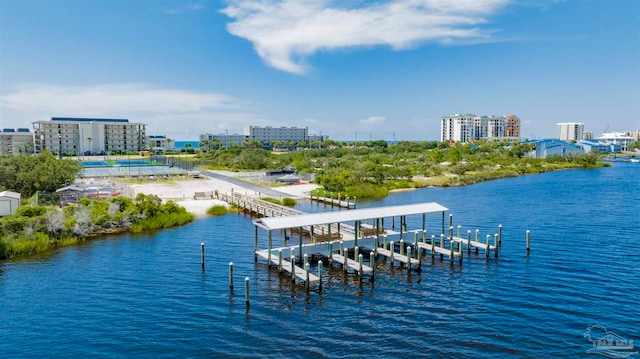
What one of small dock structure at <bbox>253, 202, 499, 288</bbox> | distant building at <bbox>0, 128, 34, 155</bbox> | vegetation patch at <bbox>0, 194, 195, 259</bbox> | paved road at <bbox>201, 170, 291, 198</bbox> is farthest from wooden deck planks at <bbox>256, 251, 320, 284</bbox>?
distant building at <bbox>0, 128, 34, 155</bbox>

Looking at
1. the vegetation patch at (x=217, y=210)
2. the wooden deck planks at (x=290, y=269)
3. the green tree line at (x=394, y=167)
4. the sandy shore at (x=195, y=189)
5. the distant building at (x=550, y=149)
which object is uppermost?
the distant building at (x=550, y=149)

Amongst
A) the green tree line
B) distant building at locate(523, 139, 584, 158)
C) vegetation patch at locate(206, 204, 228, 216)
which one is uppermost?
distant building at locate(523, 139, 584, 158)

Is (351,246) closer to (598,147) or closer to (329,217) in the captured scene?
(329,217)

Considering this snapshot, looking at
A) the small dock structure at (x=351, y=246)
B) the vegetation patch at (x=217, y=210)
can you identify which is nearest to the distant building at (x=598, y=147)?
the vegetation patch at (x=217, y=210)

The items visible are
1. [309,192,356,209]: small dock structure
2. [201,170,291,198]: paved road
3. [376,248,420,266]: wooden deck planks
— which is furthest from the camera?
[201,170,291,198]: paved road

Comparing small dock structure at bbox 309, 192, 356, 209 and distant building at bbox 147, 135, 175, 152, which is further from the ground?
distant building at bbox 147, 135, 175, 152

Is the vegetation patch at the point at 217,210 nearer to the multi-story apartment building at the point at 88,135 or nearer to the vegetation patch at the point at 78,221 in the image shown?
the vegetation patch at the point at 78,221

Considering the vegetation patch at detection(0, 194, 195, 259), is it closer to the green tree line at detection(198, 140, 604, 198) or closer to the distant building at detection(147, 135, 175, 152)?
the green tree line at detection(198, 140, 604, 198)

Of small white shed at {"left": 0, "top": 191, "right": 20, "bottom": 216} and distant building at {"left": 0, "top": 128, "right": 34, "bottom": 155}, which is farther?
distant building at {"left": 0, "top": 128, "right": 34, "bottom": 155}
